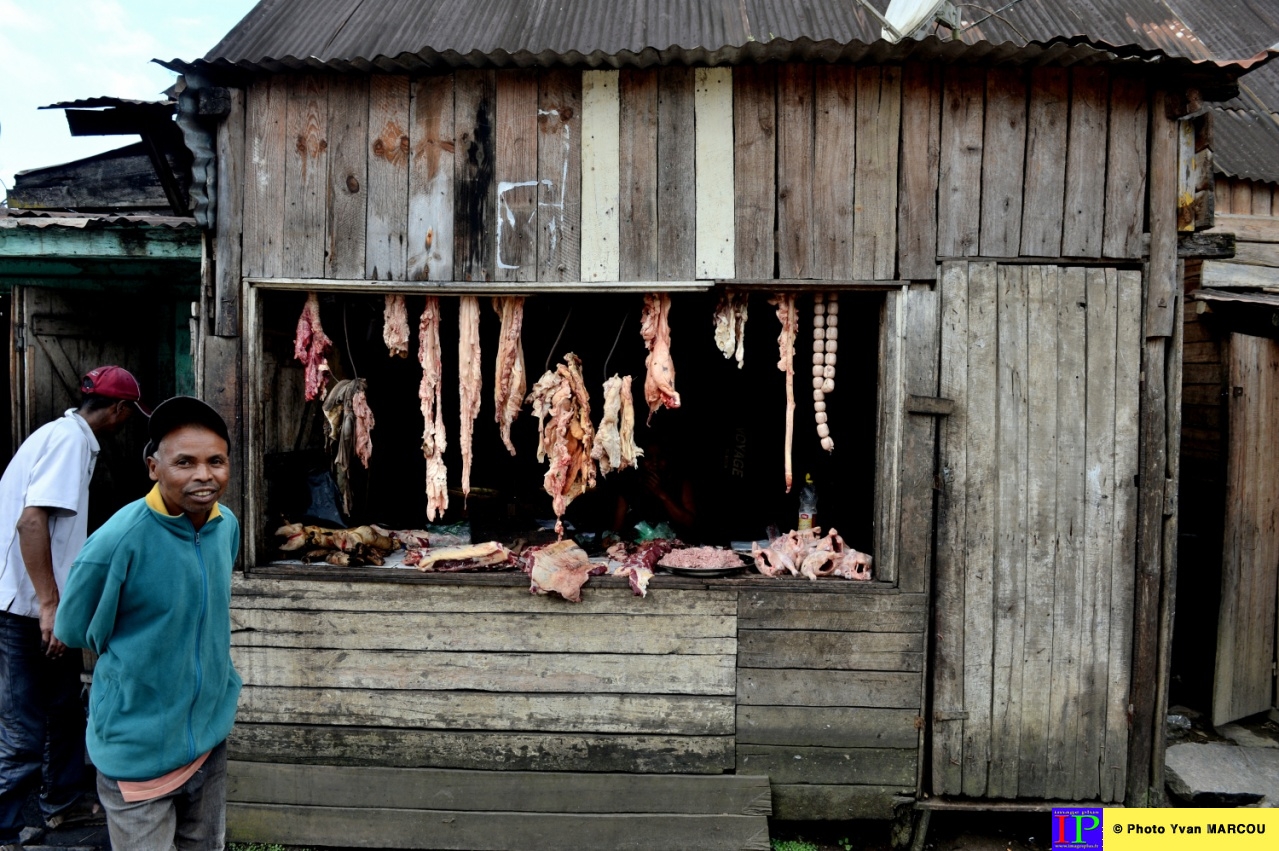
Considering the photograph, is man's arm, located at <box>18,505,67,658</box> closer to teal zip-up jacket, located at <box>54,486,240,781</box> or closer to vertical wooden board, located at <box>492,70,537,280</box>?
teal zip-up jacket, located at <box>54,486,240,781</box>

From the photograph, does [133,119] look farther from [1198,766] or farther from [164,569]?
[1198,766]

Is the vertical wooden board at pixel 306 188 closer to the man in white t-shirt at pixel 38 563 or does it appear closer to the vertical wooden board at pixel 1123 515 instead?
the man in white t-shirt at pixel 38 563

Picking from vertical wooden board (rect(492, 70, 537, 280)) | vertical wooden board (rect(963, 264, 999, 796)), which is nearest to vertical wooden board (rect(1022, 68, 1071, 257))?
vertical wooden board (rect(963, 264, 999, 796))

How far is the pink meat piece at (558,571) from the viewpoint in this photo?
4.54m

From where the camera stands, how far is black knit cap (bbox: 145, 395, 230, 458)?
273cm

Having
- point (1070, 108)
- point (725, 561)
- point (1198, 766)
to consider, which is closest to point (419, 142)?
point (725, 561)

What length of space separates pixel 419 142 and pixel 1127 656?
536 cm

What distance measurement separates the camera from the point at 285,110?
15.1ft

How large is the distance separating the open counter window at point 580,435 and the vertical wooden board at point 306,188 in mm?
846

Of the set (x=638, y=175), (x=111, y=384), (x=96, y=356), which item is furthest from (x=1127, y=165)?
(x=96, y=356)

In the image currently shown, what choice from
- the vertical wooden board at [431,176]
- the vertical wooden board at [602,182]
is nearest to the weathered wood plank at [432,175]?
the vertical wooden board at [431,176]

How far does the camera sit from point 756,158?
447cm

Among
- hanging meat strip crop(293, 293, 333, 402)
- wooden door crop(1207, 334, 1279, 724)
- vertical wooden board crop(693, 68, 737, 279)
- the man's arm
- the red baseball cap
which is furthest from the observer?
wooden door crop(1207, 334, 1279, 724)

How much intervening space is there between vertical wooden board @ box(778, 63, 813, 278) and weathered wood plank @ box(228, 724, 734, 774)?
10.1 feet
